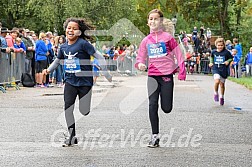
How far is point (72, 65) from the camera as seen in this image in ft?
28.5

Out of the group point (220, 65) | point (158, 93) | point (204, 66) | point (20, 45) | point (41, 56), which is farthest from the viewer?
point (204, 66)

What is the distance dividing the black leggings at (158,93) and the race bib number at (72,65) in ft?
3.16

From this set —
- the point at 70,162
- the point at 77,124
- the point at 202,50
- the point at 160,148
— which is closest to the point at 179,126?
the point at 77,124

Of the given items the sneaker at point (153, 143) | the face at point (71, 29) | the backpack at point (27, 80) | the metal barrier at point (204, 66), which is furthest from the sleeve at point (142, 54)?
the metal barrier at point (204, 66)

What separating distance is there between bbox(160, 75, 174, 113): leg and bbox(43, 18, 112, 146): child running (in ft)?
2.65

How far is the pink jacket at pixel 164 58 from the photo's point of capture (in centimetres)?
872

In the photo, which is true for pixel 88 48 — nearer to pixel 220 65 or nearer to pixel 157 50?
pixel 157 50

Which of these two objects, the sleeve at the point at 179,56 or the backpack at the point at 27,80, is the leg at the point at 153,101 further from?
the backpack at the point at 27,80

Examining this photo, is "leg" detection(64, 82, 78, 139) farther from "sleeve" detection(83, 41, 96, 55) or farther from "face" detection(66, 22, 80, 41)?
"face" detection(66, 22, 80, 41)

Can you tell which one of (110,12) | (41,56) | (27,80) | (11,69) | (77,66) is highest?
(110,12)

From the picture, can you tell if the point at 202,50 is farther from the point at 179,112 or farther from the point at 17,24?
the point at 179,112

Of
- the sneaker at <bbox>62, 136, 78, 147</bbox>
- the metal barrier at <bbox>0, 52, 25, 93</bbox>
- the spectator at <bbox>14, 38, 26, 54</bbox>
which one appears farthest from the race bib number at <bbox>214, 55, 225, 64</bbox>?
the sneaker at <bbox>62, 136, 78, 147</bbox>

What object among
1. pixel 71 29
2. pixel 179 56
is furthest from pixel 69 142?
pixel 179 56

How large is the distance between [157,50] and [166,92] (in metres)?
0.56
